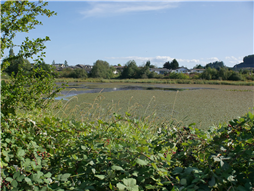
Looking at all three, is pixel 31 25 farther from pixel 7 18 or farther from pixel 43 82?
pixel 43 82

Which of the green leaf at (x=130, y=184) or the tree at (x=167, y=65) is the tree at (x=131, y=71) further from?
the green leaf at (x=130, y=184)

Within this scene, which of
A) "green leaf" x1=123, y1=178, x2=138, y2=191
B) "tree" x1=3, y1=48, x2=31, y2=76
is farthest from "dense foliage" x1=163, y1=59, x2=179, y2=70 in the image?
"green leaf" x1=123, y1=178, x2=138, y2=191

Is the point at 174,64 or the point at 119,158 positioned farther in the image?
the point at 174,64

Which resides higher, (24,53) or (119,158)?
(24,53)

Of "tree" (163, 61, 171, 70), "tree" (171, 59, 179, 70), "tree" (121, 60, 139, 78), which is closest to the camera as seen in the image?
"tree" (121, 60, 139, 78)

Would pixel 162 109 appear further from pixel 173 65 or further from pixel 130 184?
pixel 173 65

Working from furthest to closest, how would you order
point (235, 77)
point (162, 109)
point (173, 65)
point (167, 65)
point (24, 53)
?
point (167, 65)
point (173, 65)
point (235, 77)
point (162, 109)
point (24, 53)

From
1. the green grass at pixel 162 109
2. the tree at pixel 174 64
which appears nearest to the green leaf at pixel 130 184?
the green grass at pixel 162 109

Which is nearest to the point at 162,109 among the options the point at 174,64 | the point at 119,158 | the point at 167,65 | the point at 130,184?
the point at 119,158

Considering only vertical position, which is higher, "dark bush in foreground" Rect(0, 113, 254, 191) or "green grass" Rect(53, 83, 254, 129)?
"dark bush in foreground" Rect(0, 113, 254, 191)

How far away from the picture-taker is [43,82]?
1.96 m

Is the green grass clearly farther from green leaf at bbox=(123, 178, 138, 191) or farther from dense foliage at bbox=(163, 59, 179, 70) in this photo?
dense foliage at bbox=(163, 59, 179, 70)

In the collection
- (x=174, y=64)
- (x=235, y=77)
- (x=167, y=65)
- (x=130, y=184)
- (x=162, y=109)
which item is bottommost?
(x=162, y=109)

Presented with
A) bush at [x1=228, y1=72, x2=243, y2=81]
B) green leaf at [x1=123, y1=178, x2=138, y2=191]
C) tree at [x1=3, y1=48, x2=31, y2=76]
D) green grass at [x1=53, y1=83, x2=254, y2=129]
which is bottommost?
green grass at [x1=53, y1=83, x2=254, y2=129]
